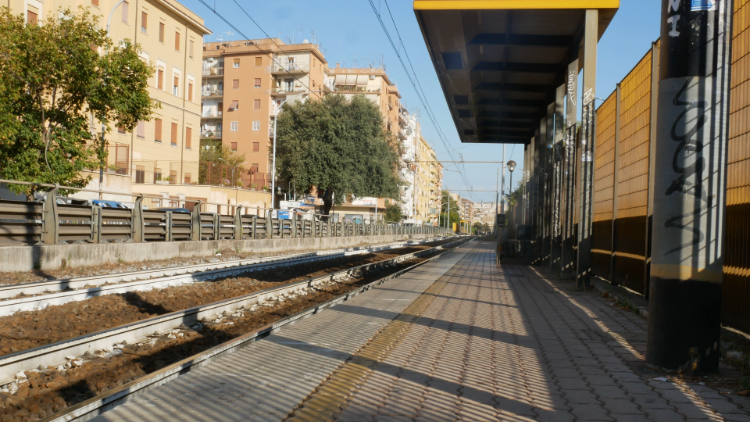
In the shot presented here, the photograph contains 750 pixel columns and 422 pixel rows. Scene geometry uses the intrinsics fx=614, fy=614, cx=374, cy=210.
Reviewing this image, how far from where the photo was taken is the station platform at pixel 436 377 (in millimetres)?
4207

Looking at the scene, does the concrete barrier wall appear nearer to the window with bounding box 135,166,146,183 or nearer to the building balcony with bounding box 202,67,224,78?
the window with bounding box 135,166,146,183

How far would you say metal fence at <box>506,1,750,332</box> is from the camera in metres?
6.70

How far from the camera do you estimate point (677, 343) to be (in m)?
5.20

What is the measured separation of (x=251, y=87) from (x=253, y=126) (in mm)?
5111

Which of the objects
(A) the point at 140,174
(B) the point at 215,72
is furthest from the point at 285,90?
(A) the point at 140,174

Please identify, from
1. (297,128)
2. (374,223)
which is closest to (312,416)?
(374,223)

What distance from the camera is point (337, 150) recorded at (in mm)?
53031

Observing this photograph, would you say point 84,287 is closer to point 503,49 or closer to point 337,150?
point 503,49

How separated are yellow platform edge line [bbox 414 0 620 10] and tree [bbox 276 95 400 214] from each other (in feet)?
130

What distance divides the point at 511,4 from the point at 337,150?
40958mm

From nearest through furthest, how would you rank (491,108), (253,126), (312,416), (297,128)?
(312,416), (491,108), (297,128), (253,126)

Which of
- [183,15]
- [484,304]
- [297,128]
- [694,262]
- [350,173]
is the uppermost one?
[183,15]

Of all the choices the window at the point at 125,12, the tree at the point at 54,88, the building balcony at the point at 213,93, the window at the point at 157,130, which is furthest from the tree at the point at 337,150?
the tree at the point at 54,88

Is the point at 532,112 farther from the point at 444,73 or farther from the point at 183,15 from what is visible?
the point at 183,15
